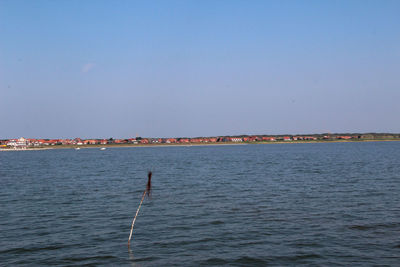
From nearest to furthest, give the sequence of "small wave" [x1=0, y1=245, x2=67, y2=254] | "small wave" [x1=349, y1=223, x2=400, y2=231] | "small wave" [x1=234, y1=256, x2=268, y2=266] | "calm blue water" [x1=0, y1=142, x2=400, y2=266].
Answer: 1. "small wave" [x1=234, y1=256, x2=268, y2=266]
2. "calm blue water" [x1=0, y1=142, x2=400, y2=266]
3. "small wave" [x1=0, y1=245, x2=67, y2=254]
4. "small wave" [x1=349, y1=223, x2=400, y2=231]

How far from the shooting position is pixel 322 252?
16828 millimetres

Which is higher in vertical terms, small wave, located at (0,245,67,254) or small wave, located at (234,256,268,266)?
small wave, located at (234,256,268,266)

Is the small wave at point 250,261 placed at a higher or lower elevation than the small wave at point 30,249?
higher

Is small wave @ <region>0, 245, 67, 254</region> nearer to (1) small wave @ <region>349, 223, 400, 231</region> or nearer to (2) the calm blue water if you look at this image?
(2) the calm blue water

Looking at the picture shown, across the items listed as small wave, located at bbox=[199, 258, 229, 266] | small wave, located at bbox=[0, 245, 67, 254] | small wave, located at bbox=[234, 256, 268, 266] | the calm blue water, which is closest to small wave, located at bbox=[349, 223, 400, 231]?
the calm blue water

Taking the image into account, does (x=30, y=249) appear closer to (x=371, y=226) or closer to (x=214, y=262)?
(x=214, y=262)

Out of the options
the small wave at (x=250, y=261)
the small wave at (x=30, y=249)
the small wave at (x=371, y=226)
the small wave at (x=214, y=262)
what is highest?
the small wave at (x=371, y=226)

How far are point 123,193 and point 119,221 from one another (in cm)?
1325

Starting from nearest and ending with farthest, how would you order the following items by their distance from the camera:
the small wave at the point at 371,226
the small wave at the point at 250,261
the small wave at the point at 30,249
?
the small wave at the point at 250,261, the small wave at the point at 30,249, the small wave at the point at 371,226

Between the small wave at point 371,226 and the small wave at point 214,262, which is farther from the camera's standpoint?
the small wave at point 371,226

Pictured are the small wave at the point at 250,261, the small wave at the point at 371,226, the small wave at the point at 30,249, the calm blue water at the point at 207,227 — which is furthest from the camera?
the small wave at the point at 371,226

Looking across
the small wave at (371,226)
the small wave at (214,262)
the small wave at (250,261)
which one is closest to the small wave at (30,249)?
the small wave at (214,262)

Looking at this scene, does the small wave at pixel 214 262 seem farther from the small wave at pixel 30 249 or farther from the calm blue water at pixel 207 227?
the small wave at pixel 30 249

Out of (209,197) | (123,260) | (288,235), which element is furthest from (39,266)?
(209,197)
